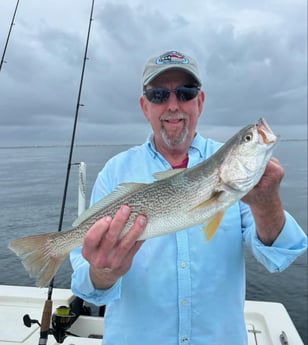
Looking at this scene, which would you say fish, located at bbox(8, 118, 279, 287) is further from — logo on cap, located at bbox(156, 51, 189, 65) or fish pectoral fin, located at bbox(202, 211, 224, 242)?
logo on cap, located at bbox(156, 51, 189, 65)

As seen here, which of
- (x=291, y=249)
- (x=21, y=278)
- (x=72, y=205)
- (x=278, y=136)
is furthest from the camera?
(x=72, y=205)

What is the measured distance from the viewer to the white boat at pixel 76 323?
4.46m

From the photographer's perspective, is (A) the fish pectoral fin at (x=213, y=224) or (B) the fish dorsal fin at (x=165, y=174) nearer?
(A) the fish pectoral fin at (x=213, y=224)

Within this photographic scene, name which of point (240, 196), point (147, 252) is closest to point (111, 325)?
point (147, 252)

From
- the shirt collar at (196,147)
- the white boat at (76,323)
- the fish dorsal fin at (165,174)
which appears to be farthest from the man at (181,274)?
the white boat at (76,323)

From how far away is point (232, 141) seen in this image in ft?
8.07

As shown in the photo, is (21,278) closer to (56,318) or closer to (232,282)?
(56,318)

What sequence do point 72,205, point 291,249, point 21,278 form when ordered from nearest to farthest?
point 291,249
point 21,278
point 72,205

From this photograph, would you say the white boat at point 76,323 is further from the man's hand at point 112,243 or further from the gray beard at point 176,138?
the gray beard at point 176,138

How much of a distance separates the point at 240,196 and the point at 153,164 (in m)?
1.03

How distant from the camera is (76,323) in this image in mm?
5117

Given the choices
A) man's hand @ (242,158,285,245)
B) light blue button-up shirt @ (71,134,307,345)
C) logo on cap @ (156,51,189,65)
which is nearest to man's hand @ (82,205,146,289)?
light blue button-up shirt @ (71,134,307,345)

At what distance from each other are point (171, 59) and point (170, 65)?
8 centimetres

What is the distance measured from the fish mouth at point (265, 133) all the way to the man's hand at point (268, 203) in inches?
5.2
